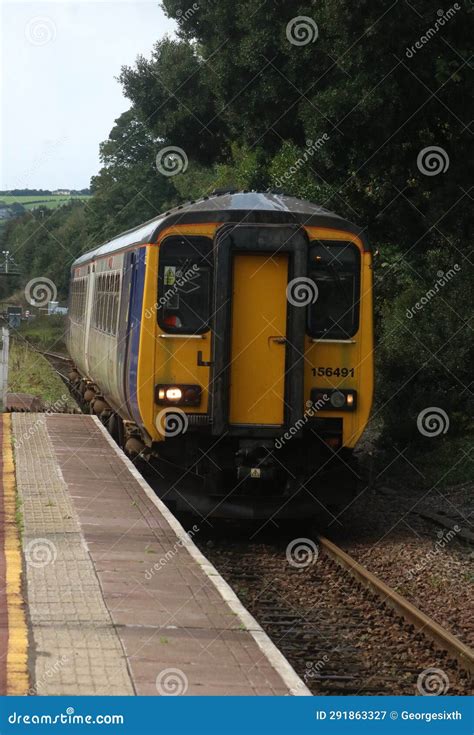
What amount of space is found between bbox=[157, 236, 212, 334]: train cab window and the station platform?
1.90m

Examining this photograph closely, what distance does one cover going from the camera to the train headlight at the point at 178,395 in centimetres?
1302

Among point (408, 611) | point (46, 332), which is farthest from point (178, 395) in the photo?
point (46, 332)

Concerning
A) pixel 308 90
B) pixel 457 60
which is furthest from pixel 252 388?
pixel 308 90

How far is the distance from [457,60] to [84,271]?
1207cm

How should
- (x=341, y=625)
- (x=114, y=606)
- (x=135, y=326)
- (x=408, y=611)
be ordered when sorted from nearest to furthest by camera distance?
(x=114, y=606), (x=408, y=611), (x=341, y=625), (x=135, y=326)

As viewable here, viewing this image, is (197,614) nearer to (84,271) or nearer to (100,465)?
(100,465)

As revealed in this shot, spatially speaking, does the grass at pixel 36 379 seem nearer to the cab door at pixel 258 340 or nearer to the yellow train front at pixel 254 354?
the yellow train front at pixel 254 354

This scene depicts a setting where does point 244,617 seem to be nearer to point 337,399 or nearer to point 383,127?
point 337,399

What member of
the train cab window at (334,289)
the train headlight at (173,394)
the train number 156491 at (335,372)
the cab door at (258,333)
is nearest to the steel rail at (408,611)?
the cab door at (258,333)

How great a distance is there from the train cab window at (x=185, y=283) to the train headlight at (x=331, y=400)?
56.1 inches

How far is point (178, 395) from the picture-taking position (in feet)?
42.9

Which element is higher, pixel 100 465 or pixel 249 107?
pixel 249 107

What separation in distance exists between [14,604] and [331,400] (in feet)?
18.4

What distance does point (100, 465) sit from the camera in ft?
50.4
